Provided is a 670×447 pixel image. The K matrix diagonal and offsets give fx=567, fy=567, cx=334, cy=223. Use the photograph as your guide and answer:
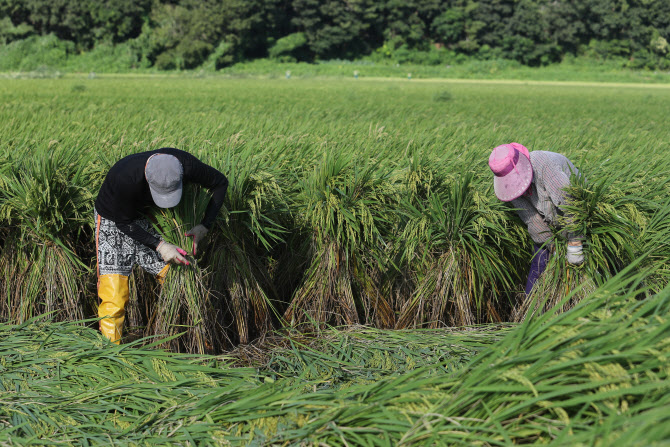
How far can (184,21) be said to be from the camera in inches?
1674

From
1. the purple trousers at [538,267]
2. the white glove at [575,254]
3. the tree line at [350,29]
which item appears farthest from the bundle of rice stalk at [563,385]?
the tree line at [350,29]

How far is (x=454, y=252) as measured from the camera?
3178mm

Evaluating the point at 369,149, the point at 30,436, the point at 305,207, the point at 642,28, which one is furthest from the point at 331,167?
the point at 642,28

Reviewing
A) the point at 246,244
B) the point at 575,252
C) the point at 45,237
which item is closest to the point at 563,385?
the point at 575,252

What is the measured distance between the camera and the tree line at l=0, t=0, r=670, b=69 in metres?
41.9

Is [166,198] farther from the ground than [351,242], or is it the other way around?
[166,198]

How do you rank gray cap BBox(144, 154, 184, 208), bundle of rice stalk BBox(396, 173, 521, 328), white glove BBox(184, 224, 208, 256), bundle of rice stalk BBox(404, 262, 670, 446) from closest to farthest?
bundle of rice stalk BBox(404, 262, 670, 446), gray cap BBox(144, 154, 184, 208), white glove BBox(184, 224, 208, 256), bundle of rice stalk BBox(396, 173, 521, 328)

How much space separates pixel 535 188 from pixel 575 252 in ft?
1.39

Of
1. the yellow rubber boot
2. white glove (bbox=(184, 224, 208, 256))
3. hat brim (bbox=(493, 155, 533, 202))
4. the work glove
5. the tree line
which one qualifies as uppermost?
the tree line

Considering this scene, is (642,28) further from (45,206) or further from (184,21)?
(45,206)

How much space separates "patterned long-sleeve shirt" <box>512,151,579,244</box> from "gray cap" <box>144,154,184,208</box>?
1.80 metres

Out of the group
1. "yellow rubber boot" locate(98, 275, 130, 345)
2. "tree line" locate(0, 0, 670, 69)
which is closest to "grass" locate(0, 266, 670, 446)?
"yellow rubber boot" locate(98, 275, 130, 345)

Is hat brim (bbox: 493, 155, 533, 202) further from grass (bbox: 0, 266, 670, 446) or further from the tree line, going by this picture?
A: the tree line

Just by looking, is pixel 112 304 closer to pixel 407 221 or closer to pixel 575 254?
pixel 407 221
